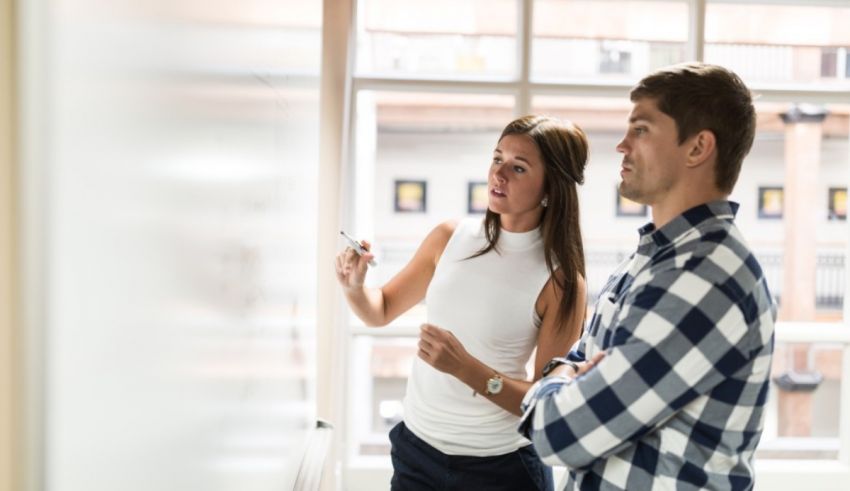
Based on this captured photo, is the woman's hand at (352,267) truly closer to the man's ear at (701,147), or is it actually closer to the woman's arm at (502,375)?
the woman's arm at (502,375)

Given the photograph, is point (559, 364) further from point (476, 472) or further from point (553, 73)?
point (553, 73)

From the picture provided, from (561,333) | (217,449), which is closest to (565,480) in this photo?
(561,333)

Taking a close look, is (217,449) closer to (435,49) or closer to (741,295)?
(741,295)

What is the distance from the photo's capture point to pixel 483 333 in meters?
1.83

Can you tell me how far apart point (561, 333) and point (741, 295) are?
65 cm

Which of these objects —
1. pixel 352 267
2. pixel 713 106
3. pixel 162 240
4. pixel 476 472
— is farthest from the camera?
pixel 352 267

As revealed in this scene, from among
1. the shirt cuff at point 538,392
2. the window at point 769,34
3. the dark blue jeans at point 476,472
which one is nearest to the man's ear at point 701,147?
the shirt cuff at point 538,392

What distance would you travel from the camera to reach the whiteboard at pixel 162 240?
1.69ft

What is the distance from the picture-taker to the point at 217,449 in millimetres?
984

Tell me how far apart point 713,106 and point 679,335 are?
14.9 inches

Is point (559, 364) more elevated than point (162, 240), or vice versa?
point (162, 240)

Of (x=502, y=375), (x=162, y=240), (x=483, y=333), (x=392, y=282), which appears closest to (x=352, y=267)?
(x=392, y=282)

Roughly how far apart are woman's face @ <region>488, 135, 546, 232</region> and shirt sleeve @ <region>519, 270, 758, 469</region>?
2.12ft

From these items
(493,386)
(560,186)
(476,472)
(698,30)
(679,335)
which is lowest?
(476,472)
